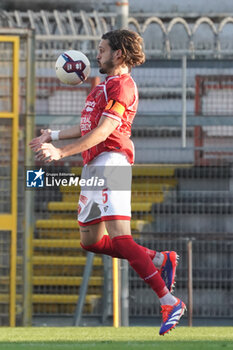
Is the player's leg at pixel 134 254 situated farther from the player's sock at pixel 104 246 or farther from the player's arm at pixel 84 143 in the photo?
the player's arm at pixel 84 143

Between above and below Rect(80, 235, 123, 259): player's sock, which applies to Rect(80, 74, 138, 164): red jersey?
above

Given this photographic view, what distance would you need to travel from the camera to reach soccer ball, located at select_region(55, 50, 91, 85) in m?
7.19

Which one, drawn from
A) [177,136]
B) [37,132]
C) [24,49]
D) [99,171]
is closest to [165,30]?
[177,136]

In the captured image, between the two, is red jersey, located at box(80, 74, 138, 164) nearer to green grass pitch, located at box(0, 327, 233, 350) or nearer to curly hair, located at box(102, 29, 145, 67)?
curly hair, located at box(102, 29, 145, 67)

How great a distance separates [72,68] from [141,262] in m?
1.68

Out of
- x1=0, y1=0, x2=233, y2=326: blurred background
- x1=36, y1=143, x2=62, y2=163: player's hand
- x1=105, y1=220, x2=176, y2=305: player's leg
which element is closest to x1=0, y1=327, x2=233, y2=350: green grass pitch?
x1=105, y1=220, x2=176, y2=305: player's leg

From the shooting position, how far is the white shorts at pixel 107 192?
6.25 meters

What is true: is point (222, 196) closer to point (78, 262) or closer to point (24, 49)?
point (78, 262)

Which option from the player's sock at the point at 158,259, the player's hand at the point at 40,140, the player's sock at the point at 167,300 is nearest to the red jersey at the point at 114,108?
the player's hand at the point at 40,140

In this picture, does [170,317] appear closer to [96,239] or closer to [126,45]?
[96,239]

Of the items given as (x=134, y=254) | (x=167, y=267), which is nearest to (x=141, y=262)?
(x=134, y=254)

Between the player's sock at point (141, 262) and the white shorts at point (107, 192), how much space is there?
0.58 feet

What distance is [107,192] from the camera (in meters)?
6.28
